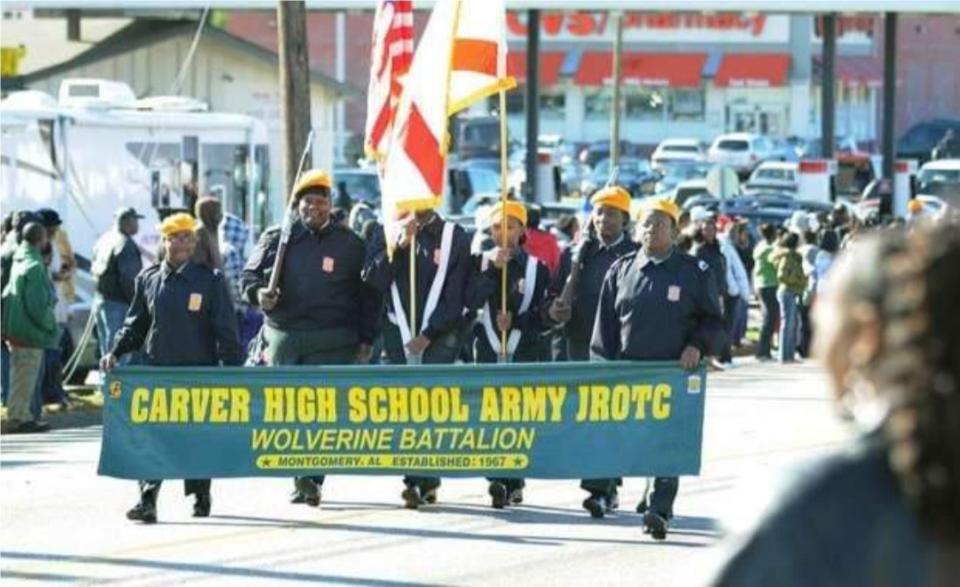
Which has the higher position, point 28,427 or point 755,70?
point 755,70

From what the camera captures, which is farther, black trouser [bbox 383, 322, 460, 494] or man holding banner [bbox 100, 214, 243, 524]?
black trouser [bbox 383, 322, 460, 494]

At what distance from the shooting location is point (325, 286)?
14.7m

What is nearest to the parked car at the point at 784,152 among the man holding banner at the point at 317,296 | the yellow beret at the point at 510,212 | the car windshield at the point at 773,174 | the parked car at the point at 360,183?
the car windshield at the point at 773,174

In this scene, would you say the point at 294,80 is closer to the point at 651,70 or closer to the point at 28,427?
the point at 28,427

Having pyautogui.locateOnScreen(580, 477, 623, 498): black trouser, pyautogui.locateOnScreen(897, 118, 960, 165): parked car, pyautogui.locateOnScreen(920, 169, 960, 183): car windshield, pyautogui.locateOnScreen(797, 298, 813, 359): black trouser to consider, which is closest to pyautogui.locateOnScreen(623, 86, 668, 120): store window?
pyautogui.locateOnScreen(897, 118, 960, 165): parked car

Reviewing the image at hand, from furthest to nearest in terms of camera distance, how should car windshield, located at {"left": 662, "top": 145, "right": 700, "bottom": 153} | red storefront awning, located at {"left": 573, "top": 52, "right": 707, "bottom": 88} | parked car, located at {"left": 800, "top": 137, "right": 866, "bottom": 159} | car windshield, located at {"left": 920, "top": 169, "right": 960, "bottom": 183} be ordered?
red storefront awning, located at {"left": 573, "top": 52, "right": 707, "bottom": 88} → car windshield, located at {"left": 662, "top": 145, "right": 700, "bottom": 153} → parked car, located at {"left": 800, "top": 137, "right": 866, "bottom": 159} → car windshield, located at {"left": 920, "top": 169, "right": 960, "bottom": 183}

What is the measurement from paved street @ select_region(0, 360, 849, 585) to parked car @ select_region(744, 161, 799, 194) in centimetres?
3772

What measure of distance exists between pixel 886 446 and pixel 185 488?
11271 mm

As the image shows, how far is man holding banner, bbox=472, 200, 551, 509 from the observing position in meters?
15.1

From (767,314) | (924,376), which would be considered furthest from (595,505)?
(767,314)

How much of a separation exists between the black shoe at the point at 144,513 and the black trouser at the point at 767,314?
16.4 metres

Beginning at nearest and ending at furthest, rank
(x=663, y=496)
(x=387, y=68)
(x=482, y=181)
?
(x=663, y=496) < (x=387, y=68) < (x=482, y=181)

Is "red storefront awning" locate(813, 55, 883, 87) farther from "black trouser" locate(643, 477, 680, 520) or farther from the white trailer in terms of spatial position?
"black trouser" locate(643, 477, 680, 520)

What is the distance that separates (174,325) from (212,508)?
1.33 metres
